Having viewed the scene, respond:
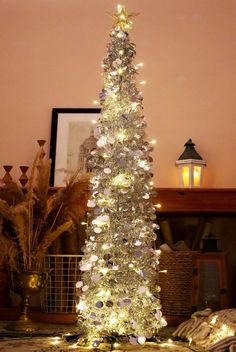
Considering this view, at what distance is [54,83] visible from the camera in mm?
3875

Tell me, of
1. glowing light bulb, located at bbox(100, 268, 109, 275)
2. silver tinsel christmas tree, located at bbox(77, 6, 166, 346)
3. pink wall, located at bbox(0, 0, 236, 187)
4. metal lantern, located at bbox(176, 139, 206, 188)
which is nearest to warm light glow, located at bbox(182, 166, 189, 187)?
metal lantern, located at bbox(176, 139, 206, 188)

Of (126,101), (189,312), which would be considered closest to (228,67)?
(126,101)

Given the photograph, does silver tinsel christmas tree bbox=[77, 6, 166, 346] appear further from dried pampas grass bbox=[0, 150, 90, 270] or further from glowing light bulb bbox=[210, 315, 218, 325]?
dried pampas grass bbox=[0, 150, 90, 270]

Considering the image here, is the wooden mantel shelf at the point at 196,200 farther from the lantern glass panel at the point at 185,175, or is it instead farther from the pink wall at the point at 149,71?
the pink wall at the point at 149,71

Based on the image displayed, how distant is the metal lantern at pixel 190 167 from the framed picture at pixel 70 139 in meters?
0.65

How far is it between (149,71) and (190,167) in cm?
83

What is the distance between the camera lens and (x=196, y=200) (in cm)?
324

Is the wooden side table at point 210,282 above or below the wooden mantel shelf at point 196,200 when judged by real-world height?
below

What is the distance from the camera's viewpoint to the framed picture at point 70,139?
12.1ft

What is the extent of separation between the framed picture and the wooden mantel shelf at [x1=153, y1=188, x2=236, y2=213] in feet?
2.37

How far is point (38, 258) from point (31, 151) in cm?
112

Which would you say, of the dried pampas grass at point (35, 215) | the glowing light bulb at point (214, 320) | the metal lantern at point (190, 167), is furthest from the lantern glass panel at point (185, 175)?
the glowing light bulb at point (214, 320)

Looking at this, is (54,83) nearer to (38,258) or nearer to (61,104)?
(61,104)

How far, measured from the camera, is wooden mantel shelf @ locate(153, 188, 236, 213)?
321cm
